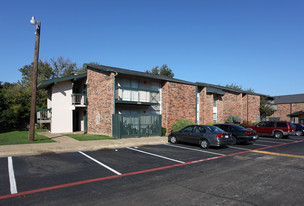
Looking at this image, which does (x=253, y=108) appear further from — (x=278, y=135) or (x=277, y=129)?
(x=278, y=135)

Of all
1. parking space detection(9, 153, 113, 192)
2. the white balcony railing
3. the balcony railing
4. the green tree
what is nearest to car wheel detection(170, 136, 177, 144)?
the white balcony railing

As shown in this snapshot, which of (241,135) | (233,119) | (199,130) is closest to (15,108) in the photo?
(199,130)

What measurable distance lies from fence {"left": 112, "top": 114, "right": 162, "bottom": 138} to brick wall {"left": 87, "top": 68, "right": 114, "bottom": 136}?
1.41m

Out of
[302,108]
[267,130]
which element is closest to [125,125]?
[267,130]

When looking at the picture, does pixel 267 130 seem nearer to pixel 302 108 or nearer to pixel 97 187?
pixel 97 187

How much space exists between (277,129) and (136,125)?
1320cm

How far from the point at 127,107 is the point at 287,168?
565 inches

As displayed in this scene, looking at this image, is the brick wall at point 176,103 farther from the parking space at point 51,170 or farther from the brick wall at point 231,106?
the parking space at point 51,170

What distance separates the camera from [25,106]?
24.5 meters

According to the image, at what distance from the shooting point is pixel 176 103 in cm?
2188

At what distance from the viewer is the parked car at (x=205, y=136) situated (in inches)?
466

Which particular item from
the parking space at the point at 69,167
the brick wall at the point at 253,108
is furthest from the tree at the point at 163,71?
the parking space at the point at 69,167

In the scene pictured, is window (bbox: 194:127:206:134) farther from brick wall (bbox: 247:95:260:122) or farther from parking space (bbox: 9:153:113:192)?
brick wall (bbox: 247:95:260:122)

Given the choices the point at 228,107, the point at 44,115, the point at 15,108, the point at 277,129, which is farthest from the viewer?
the point at 228,107
